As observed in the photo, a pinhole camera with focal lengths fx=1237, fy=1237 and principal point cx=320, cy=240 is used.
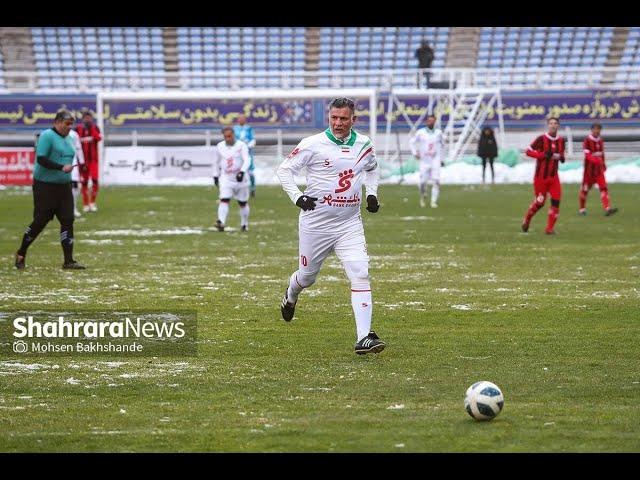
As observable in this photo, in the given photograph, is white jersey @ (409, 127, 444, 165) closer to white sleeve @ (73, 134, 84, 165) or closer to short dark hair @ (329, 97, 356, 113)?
white sleeve @ (73, 134, 84, 165)

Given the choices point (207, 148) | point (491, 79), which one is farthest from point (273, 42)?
point (207, 148)

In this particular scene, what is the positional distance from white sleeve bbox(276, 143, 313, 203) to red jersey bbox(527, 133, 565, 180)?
1167 cm

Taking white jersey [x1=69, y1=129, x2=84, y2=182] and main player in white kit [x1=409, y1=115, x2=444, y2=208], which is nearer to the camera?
white jersey [x1=69, y1=129, x2=84, y2=182]

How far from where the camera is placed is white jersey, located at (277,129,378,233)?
1044 centimetres

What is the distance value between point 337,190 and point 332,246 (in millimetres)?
519

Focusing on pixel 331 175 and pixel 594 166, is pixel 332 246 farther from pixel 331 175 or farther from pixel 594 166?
pixel 594 166

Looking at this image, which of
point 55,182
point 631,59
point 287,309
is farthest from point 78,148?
point 631,59

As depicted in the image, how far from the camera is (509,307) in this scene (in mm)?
12891

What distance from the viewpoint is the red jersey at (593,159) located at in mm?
26859

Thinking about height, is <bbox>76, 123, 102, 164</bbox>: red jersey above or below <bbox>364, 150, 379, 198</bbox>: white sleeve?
below

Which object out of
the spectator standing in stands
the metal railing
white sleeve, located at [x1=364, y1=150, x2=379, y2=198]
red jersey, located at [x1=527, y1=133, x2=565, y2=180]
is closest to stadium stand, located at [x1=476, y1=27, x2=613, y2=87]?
the metal railing

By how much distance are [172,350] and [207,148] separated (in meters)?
31.6

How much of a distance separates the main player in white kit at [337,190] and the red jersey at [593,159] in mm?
17051
